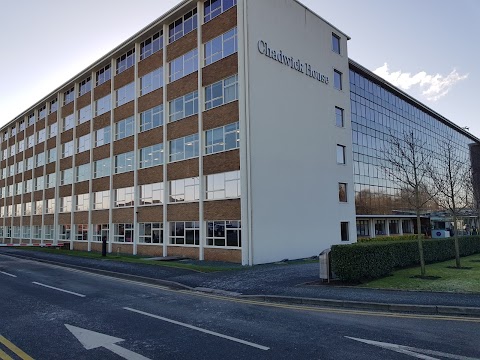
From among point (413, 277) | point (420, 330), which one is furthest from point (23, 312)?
point (413, 277)

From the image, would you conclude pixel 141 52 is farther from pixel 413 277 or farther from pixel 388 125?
pixel 388 125

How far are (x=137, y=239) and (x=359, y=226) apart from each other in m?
22.4

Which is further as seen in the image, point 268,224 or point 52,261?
point 52,261

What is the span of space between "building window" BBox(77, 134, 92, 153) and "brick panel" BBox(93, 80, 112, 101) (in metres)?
3.82

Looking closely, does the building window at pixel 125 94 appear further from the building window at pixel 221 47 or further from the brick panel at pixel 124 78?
the building window at pixel 221 47

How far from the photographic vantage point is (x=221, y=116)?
23.6 m

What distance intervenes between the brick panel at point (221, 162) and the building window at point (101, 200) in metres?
13.2

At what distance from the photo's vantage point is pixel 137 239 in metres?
29.6

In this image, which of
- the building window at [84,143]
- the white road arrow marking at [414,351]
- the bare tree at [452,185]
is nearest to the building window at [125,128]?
the building window at [84,143]

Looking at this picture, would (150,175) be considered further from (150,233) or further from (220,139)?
(220,139)

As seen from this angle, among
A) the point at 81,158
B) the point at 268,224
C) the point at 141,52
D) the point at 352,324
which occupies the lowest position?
the point at 352,324

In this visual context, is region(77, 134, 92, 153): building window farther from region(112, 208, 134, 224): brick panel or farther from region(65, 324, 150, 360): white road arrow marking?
region(65, 324, 150, 360): white road arrow marking

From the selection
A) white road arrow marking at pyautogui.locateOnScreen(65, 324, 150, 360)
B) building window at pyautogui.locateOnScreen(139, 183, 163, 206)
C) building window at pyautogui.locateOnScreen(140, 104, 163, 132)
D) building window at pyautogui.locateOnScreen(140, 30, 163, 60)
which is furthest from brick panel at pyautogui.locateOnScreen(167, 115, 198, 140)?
white road arrow marking at pyautogui.locateOnScreen(65, 324, 150, 360)

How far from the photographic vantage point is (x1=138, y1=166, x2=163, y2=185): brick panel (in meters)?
28.0
